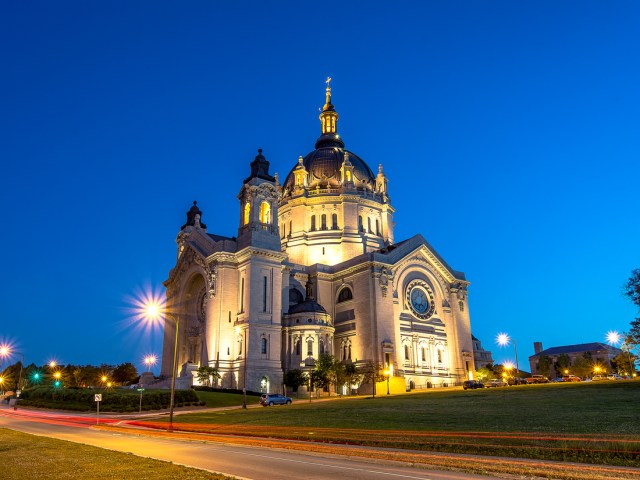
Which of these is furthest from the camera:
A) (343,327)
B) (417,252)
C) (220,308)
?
(417,252)

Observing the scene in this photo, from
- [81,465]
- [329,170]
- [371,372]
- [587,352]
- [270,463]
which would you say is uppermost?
[329,170]

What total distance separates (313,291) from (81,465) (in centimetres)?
6348

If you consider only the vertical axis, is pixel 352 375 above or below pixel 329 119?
below

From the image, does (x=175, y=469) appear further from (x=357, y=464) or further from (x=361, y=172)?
(x=361, y=172)

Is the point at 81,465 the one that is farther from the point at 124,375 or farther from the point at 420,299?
the point at 124,375

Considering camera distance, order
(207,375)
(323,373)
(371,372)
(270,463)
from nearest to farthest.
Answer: (270,463) → (323,373) → (207,375) → (371,372)

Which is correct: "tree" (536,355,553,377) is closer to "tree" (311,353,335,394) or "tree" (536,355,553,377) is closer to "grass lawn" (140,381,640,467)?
"tree" (311,353,335,394)

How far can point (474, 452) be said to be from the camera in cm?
1712

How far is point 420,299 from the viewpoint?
7988 centimetres

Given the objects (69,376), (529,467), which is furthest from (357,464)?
(69,376)

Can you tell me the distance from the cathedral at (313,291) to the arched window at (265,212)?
143mm

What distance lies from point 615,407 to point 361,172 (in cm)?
6846

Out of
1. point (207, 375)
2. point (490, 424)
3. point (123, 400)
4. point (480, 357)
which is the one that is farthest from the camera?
point (480, 357)

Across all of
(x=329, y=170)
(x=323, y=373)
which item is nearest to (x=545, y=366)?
(x=329, y=170)
